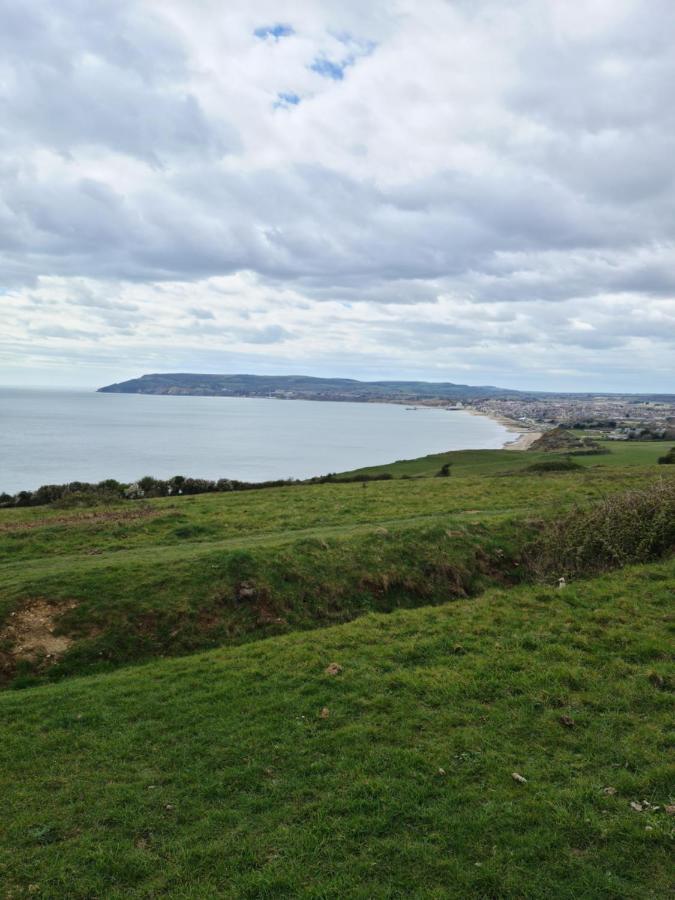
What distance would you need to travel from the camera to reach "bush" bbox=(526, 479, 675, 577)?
15.7 metres

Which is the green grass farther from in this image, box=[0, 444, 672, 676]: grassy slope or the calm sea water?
box=[0, 444, 672, 676]: grassy slope

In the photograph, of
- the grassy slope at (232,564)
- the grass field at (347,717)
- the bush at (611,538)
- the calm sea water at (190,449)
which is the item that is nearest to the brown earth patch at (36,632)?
the grass field at (347,717)

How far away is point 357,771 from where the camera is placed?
741 centimetres

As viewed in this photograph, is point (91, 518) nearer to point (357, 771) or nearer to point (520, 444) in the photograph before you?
point (357, 771)

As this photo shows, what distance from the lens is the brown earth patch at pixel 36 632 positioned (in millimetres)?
11992

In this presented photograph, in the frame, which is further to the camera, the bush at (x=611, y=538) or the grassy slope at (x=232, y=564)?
the bush at (x=611, y=538)

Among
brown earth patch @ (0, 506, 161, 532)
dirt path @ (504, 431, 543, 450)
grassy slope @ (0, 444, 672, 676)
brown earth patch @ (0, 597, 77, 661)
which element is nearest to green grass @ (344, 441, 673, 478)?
grassy slope @ (0, 444, 672, 676)

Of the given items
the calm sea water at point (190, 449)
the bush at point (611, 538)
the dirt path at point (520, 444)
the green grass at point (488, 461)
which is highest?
the bush at point (611, 538)

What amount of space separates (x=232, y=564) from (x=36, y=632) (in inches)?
195

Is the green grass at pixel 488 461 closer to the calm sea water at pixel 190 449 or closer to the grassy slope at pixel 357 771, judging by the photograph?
the calm sea water at pixel 190 449

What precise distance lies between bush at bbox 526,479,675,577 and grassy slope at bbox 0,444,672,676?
159cm

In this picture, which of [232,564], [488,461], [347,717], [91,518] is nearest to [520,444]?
[488,461]

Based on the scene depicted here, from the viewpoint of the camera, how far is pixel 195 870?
19.7 ft

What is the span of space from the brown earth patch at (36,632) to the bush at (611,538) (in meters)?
12.8
